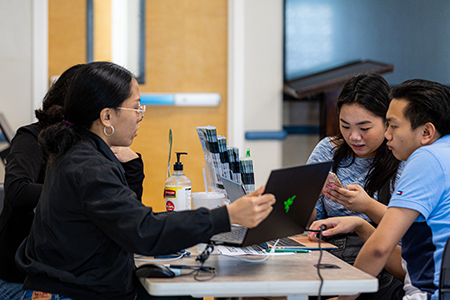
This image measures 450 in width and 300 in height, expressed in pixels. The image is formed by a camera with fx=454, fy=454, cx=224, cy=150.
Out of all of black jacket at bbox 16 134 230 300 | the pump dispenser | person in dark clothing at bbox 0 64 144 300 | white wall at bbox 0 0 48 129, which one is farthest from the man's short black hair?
white wall at bbox 0 0 48 129

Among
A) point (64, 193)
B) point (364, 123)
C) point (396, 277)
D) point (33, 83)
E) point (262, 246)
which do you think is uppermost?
point (33, 83)

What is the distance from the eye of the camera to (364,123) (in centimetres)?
169

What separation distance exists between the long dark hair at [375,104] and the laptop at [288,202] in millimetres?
612

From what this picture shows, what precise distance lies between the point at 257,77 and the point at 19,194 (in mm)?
2078

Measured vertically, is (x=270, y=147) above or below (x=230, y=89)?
below

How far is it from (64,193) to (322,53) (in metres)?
2.52

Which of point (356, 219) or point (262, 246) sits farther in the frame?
point (356, 219)

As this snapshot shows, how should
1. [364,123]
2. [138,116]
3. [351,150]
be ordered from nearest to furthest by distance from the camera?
[138,116], [364,123], [351,150]

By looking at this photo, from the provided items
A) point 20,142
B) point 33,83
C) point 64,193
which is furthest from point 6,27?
point 64,193

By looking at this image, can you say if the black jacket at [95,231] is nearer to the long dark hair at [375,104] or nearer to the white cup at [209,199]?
the white cup at [209,199]

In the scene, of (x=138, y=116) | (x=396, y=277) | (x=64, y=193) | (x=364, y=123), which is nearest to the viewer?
(x=64, y=193)

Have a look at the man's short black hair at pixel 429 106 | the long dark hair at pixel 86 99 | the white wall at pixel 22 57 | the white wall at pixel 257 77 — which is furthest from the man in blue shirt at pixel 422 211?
the white wall at pixel 22 57

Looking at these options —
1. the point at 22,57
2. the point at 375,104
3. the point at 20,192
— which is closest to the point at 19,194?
the point at 20,192

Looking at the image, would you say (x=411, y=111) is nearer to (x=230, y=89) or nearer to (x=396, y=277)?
(x=396, y=277)
